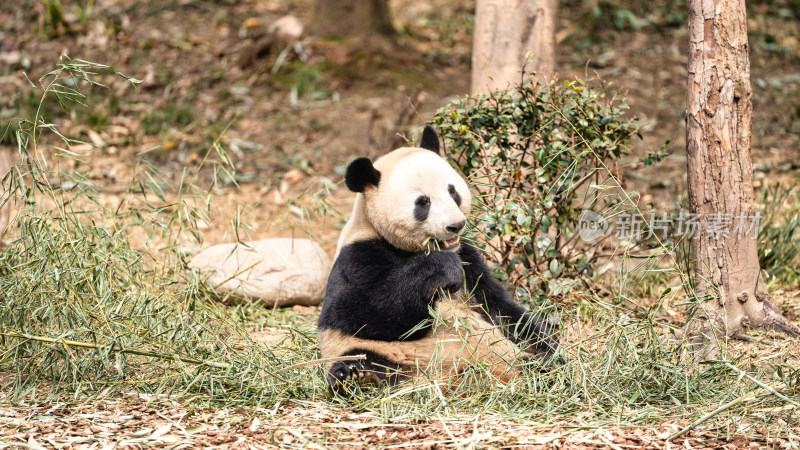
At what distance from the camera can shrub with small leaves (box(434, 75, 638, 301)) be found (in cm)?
388

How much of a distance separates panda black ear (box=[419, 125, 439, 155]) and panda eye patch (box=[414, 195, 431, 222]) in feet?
1.50

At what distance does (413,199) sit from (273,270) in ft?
7.15

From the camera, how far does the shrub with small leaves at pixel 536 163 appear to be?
12.7 ft

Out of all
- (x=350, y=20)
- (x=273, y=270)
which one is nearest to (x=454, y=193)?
(x=273, y=270)

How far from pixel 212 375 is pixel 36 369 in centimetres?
87

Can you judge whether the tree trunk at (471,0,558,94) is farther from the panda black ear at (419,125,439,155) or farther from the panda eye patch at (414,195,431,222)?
the panda eye patch at (414,195,431,222)

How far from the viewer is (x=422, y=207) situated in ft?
10.8

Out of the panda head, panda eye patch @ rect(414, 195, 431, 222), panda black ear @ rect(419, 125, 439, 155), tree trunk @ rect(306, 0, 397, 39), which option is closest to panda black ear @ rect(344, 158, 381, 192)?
the panda head

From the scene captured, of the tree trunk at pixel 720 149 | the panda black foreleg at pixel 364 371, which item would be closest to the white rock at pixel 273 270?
the panda black foreleg at pixel 364 371

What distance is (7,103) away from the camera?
338 inches

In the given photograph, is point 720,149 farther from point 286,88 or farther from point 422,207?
point 286,88

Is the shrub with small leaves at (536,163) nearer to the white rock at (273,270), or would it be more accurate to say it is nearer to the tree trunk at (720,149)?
the tree trunk at (720,149)

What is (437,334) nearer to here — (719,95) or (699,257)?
(699,257)

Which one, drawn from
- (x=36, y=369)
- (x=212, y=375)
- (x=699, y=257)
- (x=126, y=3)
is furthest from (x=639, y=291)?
(x=126, y=3)
